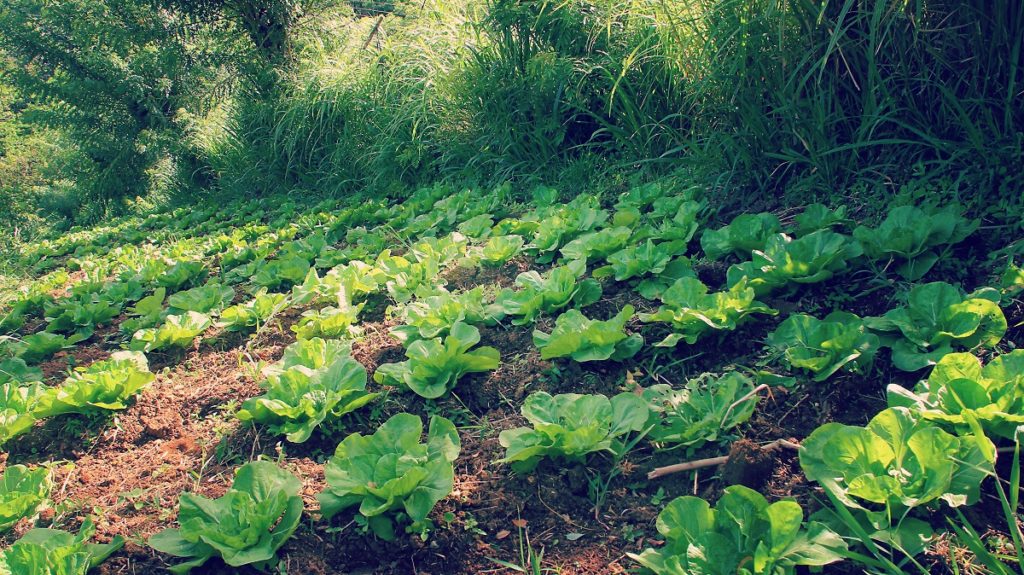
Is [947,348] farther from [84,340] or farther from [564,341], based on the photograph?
[84,340]

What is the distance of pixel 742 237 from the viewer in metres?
2.16

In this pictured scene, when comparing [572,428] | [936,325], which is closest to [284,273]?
[572,428]

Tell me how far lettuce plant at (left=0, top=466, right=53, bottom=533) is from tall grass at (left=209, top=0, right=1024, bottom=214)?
255 centimetres

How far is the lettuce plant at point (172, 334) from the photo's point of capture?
238 cm

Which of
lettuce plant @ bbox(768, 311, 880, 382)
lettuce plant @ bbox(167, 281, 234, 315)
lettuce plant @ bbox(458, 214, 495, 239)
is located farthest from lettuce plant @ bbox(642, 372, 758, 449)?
lettuce plant @ bbox(167, 281, 234, 315)

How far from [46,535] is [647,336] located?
158 centimetres

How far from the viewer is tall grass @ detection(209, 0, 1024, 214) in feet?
6.73

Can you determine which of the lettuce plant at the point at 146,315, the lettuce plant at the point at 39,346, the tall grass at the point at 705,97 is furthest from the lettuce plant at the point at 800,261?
the lettuce plant at the point at 39,346

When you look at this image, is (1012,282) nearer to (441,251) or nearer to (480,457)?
(480,457)

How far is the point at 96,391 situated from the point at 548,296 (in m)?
1.45

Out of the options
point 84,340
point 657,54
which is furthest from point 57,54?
point 657,54

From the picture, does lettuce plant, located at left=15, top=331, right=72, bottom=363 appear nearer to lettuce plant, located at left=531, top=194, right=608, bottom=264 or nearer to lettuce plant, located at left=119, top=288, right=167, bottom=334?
lettuce plant, located at left=119, top=288, right=167, bottom=334

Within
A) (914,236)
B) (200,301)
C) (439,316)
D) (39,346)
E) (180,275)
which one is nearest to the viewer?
(914,236)

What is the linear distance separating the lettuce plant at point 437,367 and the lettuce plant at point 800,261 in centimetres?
83
